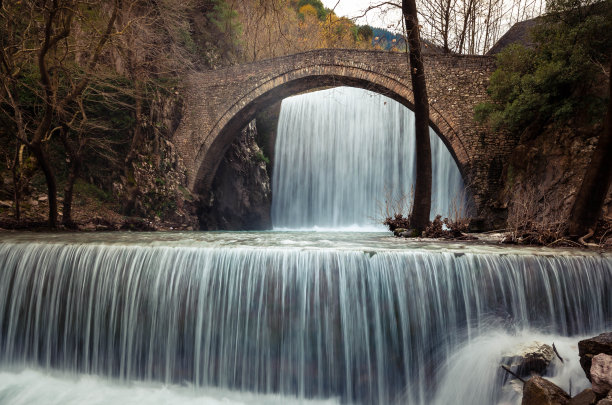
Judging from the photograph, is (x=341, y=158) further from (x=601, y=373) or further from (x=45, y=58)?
(x=601, y=373)

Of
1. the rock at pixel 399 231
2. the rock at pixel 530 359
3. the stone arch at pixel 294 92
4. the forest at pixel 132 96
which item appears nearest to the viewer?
the rock at pixel 530 359

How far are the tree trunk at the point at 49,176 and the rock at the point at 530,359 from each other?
7951 millimetres

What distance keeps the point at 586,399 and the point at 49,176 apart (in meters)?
8.69

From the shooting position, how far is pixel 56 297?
4.42 metres

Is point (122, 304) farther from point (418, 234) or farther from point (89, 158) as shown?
point (89, 158)

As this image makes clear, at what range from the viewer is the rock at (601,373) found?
7.68 ft

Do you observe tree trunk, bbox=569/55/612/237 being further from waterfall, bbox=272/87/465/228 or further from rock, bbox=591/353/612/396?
waterfall, bbox=272/87/465/228

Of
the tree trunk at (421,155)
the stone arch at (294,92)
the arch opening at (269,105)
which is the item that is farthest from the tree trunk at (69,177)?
the tree trunk at (421,155)

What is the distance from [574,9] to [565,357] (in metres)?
7.71

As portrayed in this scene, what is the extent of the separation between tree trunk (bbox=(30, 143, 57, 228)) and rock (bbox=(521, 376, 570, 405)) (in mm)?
8100

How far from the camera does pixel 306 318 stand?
3.80 meters

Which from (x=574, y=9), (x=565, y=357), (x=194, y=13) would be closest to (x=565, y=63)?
(x=574, y=9)

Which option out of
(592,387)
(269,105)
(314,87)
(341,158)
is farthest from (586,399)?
(341,158)

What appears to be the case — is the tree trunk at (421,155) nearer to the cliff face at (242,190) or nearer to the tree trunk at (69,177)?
the tree trunk at (69,177)
